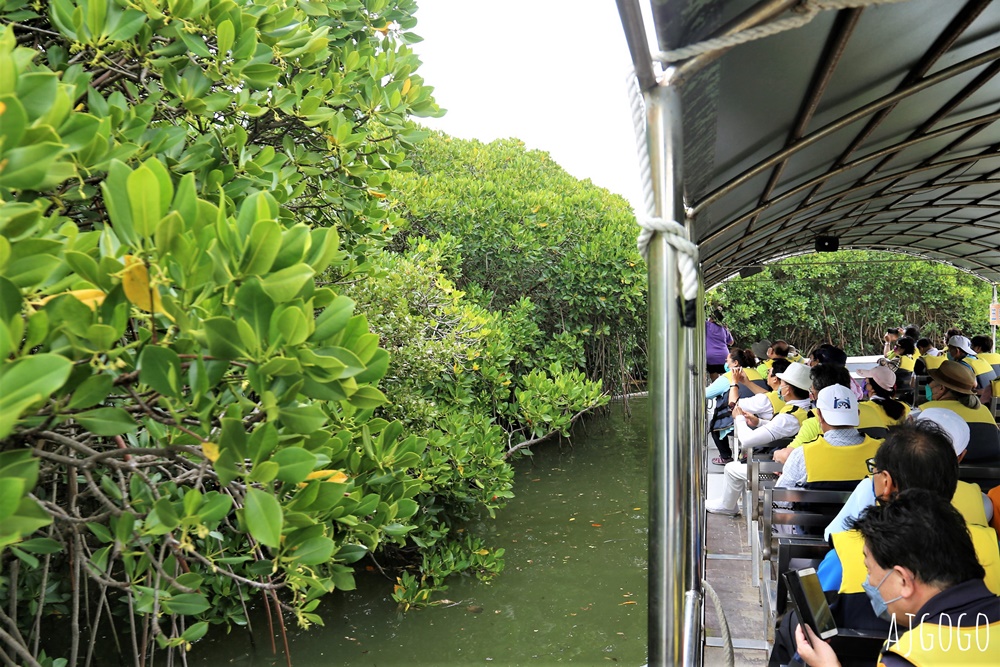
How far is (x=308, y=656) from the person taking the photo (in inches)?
198

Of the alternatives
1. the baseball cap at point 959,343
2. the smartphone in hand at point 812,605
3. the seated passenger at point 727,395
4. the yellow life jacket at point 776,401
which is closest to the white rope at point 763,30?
the smartphone in hand at point 812,605

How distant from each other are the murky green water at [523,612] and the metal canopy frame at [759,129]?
8.24ft

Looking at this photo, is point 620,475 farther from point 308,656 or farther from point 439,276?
point 308,656

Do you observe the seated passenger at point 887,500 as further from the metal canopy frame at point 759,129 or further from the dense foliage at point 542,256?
the dense foliage at point 542,256

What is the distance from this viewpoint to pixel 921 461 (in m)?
2.58

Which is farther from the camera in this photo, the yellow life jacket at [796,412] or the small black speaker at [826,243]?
the small black speaker at [826,243]

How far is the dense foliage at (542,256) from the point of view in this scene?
8695mm

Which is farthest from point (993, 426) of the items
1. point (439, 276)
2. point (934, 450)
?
point (439, 276)

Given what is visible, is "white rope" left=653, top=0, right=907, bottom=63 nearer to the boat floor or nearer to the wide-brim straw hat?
the boat floor

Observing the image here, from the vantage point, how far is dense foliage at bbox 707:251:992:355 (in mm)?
A: 21375

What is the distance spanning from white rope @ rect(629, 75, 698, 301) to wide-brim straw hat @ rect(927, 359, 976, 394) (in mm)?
3635

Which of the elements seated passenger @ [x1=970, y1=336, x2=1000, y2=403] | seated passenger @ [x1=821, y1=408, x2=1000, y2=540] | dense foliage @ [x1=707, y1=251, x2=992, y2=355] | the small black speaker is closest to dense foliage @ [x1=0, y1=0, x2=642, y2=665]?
seated passenger @ [x1=821, y1=408, x2=1000, y2=540]

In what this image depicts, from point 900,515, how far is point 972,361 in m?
6.49

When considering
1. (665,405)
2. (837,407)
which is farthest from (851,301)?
(665,405)
